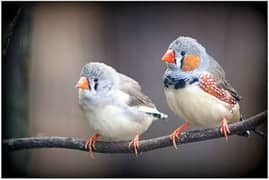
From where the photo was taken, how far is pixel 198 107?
2090mm

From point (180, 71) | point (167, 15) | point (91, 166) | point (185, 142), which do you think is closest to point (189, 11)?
point (167, 15)

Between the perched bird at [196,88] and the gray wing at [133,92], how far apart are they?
7 cm

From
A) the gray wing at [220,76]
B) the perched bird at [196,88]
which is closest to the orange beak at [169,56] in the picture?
the perched bird at [196,88]

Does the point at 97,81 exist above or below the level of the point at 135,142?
above

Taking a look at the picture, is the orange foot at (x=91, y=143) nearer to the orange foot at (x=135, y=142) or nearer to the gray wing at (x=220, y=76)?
the orange foot at (x=135, y=142)

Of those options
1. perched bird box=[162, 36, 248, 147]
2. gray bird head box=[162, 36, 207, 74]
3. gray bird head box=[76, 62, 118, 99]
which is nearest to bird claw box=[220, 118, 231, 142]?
perched bird box=[162, 36, 248, 147]

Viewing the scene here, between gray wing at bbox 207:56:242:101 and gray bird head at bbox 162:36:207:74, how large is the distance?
0.08 ft

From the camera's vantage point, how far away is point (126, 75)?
216cm

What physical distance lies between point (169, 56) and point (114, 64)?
165 millimetres

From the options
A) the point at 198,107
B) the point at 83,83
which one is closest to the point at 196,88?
the point at 198,107

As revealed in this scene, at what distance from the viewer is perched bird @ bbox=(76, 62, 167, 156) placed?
210cm

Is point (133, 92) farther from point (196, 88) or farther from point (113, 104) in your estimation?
point (196, 88)

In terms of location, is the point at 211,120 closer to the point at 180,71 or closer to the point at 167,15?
the point at 180,71

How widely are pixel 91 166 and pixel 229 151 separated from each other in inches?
16.0
